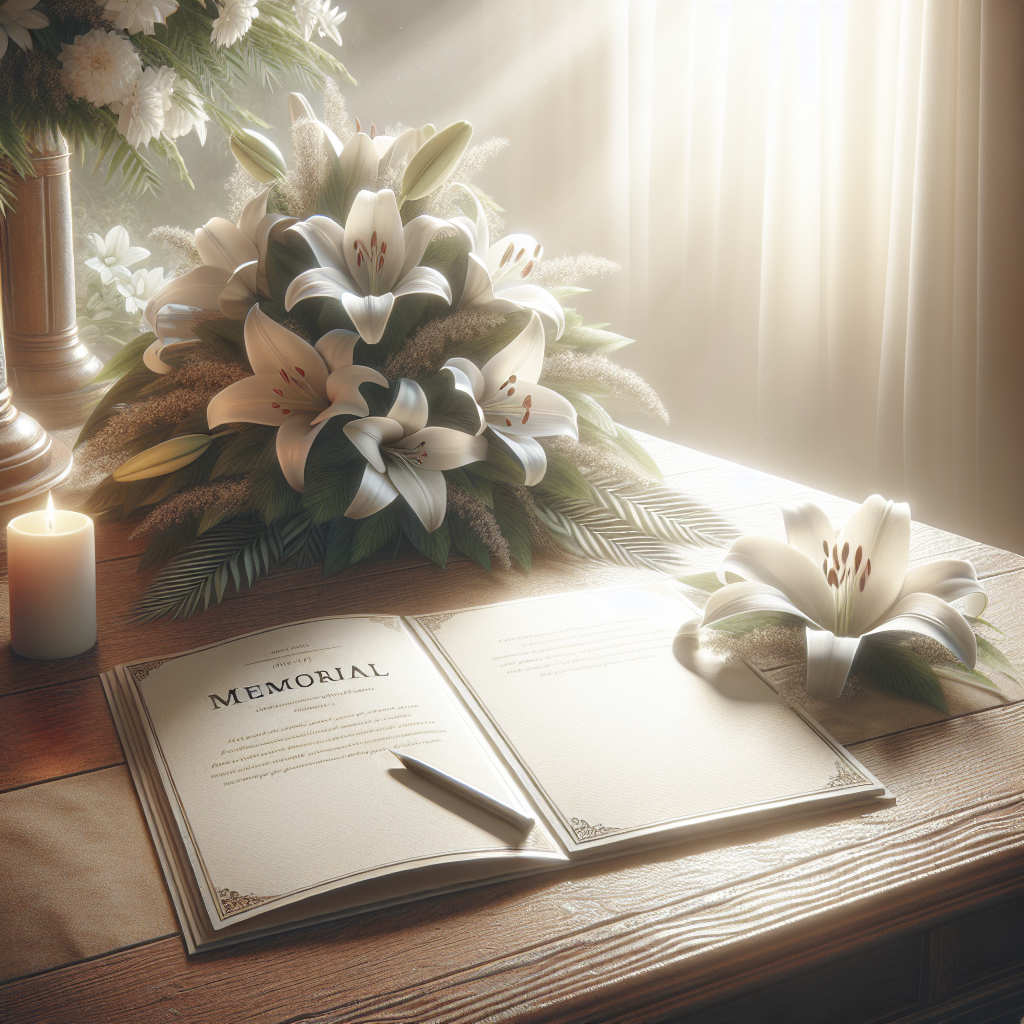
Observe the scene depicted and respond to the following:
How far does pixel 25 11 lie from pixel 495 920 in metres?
0.84

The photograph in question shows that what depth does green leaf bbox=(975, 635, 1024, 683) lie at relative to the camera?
0.72m

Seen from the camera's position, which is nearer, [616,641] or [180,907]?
[180,907]

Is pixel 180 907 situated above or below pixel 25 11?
below

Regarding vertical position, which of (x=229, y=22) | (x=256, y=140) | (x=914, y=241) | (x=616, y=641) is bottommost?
(x=616, y=641)

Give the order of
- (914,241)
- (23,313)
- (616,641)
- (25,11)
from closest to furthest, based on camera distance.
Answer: (616,641)
(25,11)
(23,313)
(914,241)

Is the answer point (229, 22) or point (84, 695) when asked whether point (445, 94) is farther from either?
point (84, 695)

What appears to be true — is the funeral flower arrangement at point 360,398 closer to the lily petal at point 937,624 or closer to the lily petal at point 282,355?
the lily petal at point 282,355

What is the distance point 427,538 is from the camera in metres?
0.87

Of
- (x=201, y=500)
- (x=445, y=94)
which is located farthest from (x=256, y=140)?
(x=445, y=94)

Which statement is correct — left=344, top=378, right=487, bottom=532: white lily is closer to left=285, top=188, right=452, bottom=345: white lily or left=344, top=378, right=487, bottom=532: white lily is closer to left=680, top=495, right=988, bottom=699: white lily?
left=285, top=188, right=452, bottom=345: white lily

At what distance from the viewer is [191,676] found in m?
0.67

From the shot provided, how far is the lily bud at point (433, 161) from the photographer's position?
911 mm

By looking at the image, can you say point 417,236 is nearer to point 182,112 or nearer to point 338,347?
point 338,347

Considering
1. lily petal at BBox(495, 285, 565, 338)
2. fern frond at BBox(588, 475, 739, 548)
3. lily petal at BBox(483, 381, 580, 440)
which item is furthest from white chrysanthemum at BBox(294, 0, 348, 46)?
fern frond at BBox(588, 475, 739, 548)
